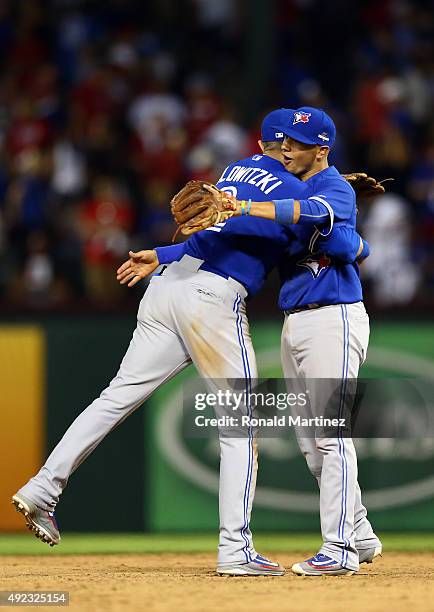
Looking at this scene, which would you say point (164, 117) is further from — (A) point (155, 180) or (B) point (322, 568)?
(B) point (322, 568)

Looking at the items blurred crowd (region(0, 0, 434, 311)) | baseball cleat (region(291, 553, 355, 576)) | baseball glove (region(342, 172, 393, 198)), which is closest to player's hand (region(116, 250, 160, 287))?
baseball glove (region(342, 172, 393, 198))

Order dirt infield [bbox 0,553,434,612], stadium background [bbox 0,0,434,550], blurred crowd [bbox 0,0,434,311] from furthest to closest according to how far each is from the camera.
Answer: blurred crowd [bbox 0,0,434,311] → stadium background [bbox 0,0,434,550] → dirt infield [bbox 0,553,434,612]

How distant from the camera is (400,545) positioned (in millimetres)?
7520

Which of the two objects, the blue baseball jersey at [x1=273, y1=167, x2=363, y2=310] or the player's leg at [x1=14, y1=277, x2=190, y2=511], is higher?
the blue baseball jersey at [x1=273, y1=167, x2=363, y2=310]

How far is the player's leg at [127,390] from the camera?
557cm

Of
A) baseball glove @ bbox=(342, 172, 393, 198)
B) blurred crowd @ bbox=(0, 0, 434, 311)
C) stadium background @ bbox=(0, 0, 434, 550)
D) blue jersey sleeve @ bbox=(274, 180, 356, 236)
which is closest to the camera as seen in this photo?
blue jersey sleeve @ bbox=(274, 180, 356, 236)

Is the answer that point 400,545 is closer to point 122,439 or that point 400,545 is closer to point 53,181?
point 122,439

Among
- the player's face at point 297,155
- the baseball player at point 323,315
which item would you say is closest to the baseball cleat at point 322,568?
the baseball player at point 323,315

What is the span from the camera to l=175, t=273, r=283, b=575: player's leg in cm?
546

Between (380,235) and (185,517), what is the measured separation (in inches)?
133

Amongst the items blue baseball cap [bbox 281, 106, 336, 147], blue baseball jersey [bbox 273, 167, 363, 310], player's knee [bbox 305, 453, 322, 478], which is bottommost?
player's knee [bbox 305, 453, 322, 478]

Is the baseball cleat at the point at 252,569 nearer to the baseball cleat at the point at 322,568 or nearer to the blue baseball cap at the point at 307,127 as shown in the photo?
the baseball cleat at the point at 322,568

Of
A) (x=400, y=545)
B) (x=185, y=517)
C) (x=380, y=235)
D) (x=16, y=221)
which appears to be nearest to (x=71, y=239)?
(x=16, y=221)

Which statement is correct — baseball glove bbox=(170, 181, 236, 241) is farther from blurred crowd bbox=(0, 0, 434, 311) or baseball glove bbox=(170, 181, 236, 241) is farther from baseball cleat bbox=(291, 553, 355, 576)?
blurred crowd bbox=(0, 0, 434, 311)
